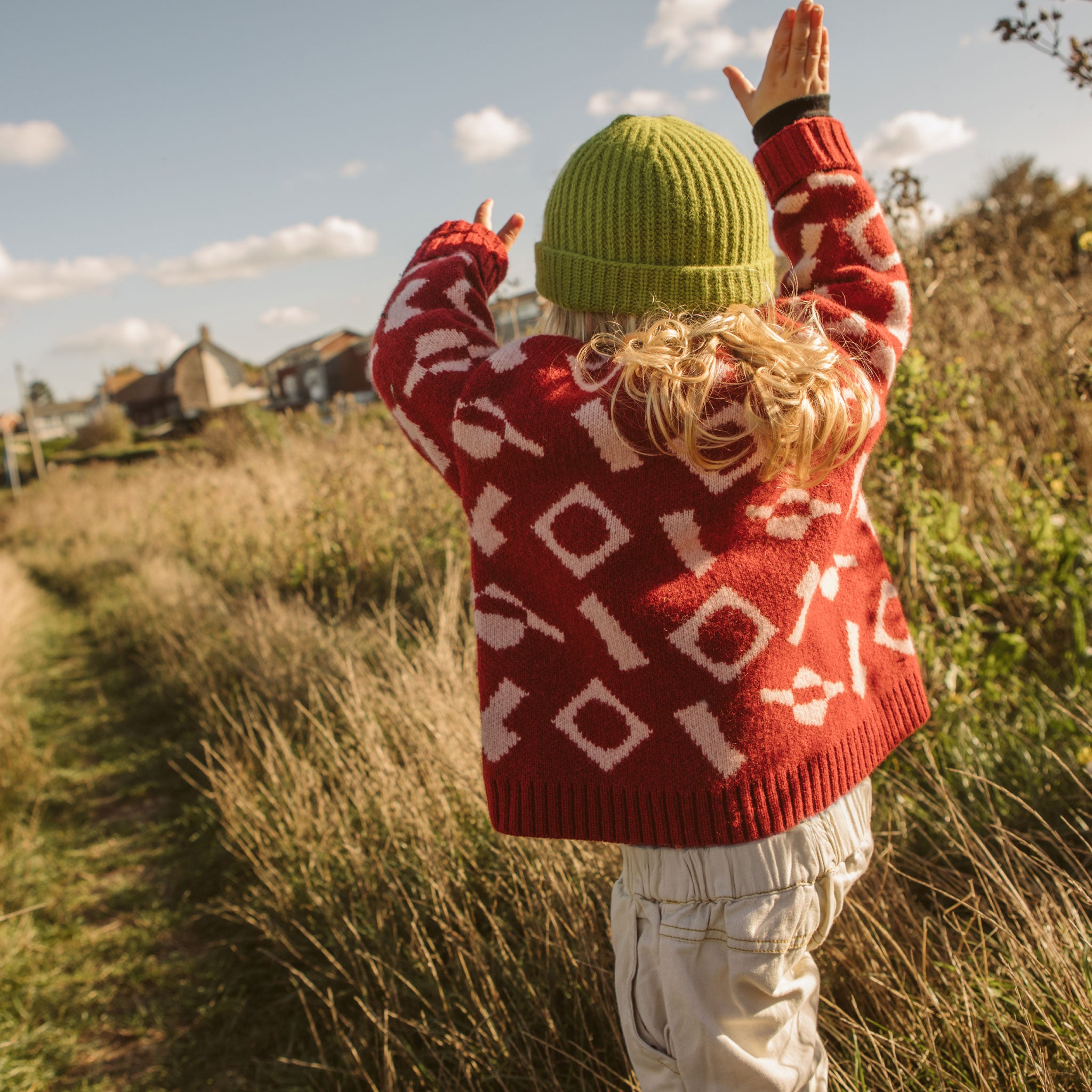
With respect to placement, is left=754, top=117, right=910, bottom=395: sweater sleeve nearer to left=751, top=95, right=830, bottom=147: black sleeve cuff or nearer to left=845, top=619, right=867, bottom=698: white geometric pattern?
left=751, top=95, right=830, bottom=147: black sleeve cuff

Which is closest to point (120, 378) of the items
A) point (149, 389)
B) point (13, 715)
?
point (149, 389)

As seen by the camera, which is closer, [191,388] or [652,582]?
[652,582]

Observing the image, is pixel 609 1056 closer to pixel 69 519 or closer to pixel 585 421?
pixel 585 421

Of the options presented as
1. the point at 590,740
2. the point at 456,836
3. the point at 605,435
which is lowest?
the point at 456,836

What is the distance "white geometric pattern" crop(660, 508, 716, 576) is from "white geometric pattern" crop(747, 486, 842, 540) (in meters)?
0.09

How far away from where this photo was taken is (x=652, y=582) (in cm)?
116

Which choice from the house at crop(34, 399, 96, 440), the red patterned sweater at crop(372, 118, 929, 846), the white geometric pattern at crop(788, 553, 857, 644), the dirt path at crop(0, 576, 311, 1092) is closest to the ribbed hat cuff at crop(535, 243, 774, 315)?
the red patterned sweater at crop(372, 118, 929, 846)

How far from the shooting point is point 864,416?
1165mm

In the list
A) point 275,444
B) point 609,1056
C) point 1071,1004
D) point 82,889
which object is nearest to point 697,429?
point 1071,1004

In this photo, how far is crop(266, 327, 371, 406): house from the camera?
4475 cm

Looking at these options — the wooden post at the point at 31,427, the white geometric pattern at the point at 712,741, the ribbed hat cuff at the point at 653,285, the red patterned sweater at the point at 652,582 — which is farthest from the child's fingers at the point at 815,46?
the wooden post at the point at 31,427

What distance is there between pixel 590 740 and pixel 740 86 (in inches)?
47.8

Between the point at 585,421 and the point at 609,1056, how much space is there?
5.07 ft

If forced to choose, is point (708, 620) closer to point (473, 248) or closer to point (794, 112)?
point (473, 248)
